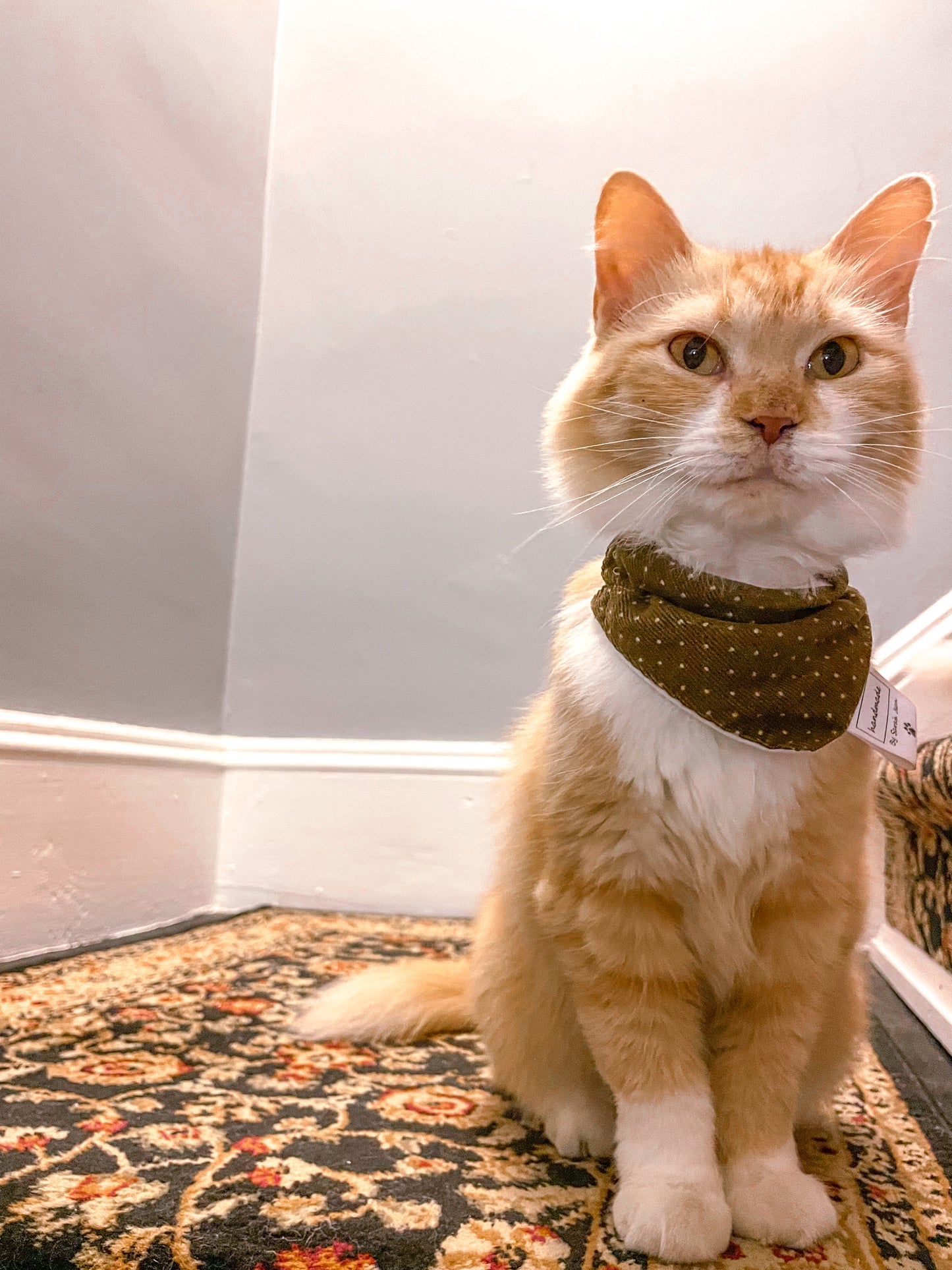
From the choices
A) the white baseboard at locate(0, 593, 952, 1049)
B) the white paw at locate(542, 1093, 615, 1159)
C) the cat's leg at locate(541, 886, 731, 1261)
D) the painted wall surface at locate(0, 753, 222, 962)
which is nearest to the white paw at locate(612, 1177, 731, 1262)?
the cat's leg at locate(541, 886, 731, 1261)

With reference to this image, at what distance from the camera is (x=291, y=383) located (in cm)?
222

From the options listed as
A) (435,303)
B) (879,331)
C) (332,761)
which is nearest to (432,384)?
(435,303)

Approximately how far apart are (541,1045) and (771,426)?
0.64 meters

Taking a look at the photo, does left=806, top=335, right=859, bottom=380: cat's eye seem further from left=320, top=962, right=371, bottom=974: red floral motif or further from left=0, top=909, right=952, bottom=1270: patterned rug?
left=320, top=962, right=371, bottom=974: red floral motif

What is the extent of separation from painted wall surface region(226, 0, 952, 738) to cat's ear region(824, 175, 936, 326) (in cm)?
110

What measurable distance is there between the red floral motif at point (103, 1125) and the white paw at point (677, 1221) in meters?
0.50

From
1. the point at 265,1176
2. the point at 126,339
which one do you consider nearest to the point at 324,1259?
the point at 265,1176

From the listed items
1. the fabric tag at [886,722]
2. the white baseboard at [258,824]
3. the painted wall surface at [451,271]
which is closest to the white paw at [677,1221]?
the fabric tag at [886,722]

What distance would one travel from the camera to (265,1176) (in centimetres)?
80

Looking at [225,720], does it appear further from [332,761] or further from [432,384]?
[432,384]

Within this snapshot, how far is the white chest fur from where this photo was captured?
0.79 meters

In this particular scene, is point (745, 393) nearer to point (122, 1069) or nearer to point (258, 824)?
point (122, 1069)

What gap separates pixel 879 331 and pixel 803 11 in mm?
1544

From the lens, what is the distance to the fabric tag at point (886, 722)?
33.3 inches
